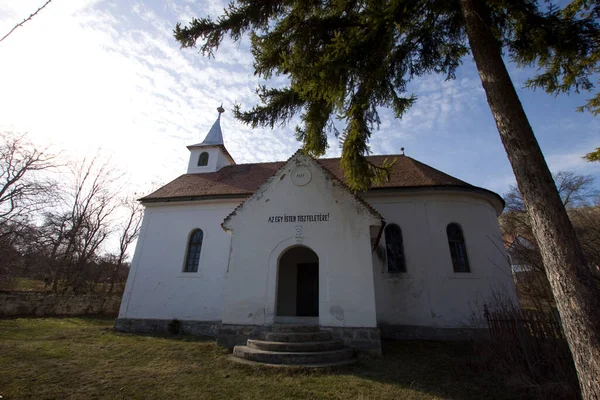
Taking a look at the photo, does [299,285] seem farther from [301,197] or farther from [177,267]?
[177,267]

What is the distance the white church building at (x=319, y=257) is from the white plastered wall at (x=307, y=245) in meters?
0.04

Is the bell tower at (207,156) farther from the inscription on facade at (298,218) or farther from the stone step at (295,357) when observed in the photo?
the stone step at (295,357)

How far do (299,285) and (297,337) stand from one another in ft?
15.3

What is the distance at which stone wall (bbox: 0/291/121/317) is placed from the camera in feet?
49.8

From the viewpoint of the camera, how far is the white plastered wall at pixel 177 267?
1322 cm

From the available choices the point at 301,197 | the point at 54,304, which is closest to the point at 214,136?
the point at 301,197

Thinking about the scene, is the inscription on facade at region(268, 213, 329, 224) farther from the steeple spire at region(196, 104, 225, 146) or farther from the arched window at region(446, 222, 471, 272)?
the steeple spire at region(196, 104, 225, 146)

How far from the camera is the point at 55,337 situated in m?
10.5

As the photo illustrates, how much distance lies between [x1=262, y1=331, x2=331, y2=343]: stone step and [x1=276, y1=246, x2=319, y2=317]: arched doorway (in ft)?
13.2

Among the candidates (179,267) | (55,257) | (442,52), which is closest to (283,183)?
(442,52)

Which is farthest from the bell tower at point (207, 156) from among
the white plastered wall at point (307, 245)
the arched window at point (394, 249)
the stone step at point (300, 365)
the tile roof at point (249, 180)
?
the stone step at point (300, 365)

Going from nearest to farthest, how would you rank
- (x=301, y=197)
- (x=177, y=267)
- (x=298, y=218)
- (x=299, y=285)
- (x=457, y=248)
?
(x=298, y=218) < (x=301, y=197) < (x=457, y=248) < (x=299, y=285) < (x=177, y=267)

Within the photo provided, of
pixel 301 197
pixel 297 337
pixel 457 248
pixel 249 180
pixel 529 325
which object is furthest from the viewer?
pixel 249 180

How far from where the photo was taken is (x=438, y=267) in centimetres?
1155
